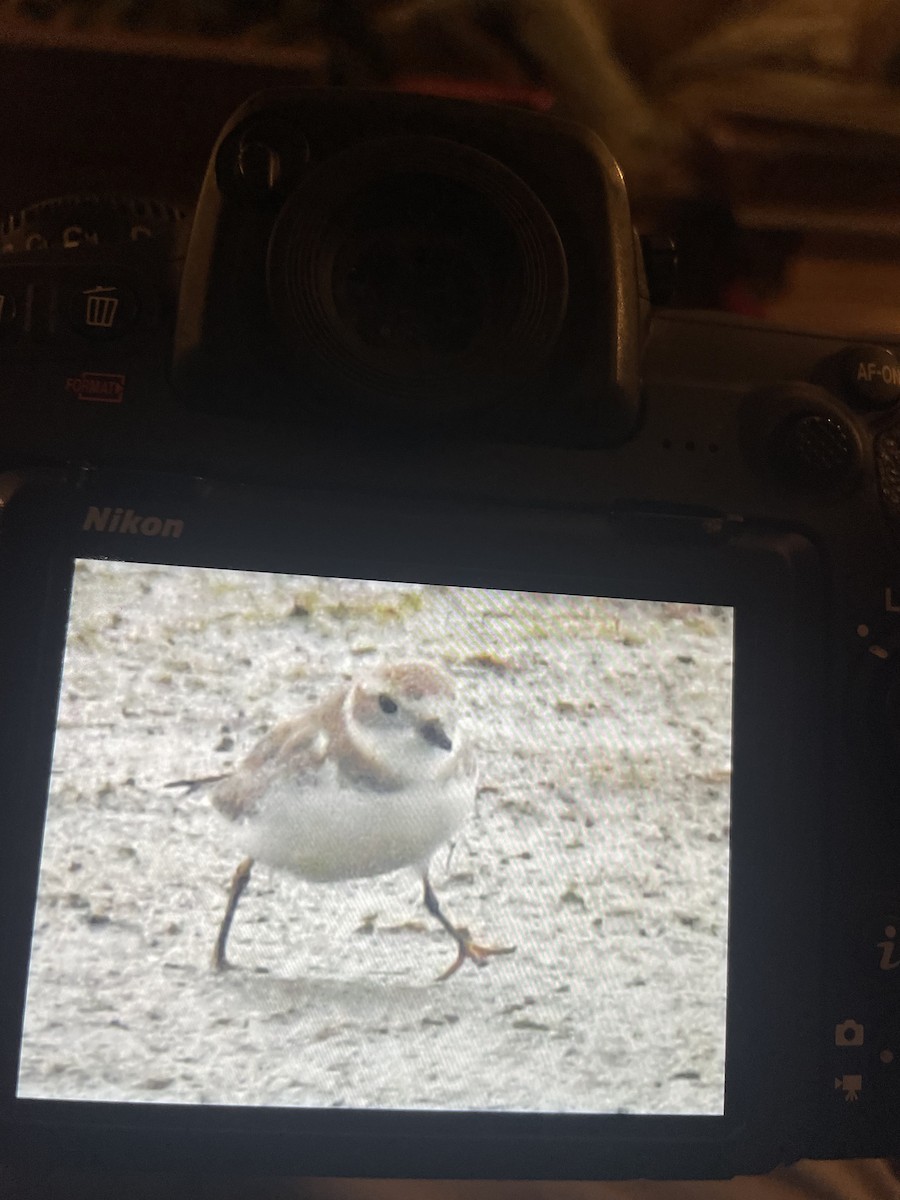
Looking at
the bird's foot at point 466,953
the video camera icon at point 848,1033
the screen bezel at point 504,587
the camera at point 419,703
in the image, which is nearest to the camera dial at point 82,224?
the camera at point 419,703

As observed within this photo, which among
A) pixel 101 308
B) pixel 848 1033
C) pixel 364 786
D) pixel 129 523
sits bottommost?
pixel 848 1033

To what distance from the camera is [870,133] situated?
25.1 inches

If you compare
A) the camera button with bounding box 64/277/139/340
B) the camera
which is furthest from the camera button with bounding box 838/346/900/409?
the camera button with bounding box 64/277/139/340

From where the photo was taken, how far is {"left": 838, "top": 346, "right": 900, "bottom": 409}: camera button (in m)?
0.52

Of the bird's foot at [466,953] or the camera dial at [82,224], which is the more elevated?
the camera dial at [82,224]

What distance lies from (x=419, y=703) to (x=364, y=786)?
0.05 meters

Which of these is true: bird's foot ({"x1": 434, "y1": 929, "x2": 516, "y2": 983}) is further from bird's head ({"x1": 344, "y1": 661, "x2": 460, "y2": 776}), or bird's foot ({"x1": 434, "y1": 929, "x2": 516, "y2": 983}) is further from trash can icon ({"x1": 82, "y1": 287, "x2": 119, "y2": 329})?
trash can icon ({"x1": 82, "y1": 287, "x2": 119, "y2": 329})

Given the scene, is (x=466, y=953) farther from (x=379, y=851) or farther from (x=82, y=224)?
(x=82, y=224)

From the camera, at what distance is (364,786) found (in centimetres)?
47

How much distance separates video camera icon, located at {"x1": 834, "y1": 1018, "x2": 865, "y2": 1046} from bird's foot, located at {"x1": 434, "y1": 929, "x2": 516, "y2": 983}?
19cm

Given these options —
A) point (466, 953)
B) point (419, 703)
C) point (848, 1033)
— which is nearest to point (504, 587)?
point (419, 703)

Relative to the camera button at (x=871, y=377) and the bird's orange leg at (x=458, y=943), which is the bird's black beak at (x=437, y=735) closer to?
the bird's orange leg at (x=458, y=943)

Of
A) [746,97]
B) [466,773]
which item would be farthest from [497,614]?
[746,97]

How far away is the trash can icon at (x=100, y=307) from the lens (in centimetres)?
48
